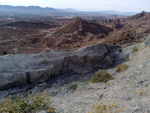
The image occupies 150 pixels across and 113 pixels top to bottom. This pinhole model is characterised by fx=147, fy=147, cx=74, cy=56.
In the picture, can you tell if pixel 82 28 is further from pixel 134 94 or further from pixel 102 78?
pixel 134 94

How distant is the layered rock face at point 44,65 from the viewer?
29.9 ft

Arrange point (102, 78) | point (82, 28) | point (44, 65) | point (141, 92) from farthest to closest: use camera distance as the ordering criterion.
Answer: point (82, 28) → point (44, 65) → point (102, 78) → point (141, 92)

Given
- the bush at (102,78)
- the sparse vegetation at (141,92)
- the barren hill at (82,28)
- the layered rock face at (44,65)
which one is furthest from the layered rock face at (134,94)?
the barren hill at (82,28)

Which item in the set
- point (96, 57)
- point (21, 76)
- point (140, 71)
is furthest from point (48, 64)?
point (140, 71)

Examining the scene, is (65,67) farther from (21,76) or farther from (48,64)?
(21,76)

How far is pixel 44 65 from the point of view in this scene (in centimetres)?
1067

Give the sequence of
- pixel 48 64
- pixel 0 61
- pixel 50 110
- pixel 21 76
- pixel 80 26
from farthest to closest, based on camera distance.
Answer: pixel 80 26 < pixel 48 64 < pixel 0 61 < pixel 21 76 < pixel 50 110

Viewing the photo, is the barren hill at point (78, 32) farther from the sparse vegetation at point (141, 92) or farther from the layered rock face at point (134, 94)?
the sparse vegetation at point (141, 92)

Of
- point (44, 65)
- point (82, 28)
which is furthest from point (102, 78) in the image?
point (82, 28)

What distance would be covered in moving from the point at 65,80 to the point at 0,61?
15.2ft

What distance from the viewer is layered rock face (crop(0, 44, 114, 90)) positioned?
29.9 ft

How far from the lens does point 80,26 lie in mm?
36250

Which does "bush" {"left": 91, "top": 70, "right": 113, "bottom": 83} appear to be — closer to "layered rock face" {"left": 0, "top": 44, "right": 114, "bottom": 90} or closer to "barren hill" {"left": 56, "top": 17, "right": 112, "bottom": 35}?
"layered rock face" {"left": 0, "top": 44, "right": 114, "bottom": 90}

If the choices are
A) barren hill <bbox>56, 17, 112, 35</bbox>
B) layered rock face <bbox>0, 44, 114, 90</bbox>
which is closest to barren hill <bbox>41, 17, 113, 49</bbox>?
barren hill <bbox>56, 17, 112, 35</bbox>
